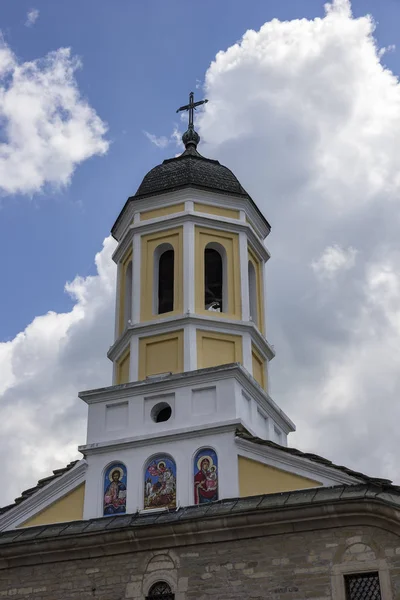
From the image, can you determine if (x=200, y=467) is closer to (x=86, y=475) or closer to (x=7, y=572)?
(x=86, y=475)

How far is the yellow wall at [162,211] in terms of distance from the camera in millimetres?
19391

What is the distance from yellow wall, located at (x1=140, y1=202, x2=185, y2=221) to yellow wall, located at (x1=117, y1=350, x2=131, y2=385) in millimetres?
3004

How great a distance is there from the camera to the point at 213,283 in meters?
19.9

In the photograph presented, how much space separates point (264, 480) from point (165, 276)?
18.3 ft

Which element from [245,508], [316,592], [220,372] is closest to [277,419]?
[220,372]

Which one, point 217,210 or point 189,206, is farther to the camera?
point 217,210

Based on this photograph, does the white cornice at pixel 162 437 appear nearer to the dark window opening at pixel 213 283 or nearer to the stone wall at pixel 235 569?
the stone wall at pixel 235 569

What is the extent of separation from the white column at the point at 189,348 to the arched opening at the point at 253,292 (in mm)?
1736

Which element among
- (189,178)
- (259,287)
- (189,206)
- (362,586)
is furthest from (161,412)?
(189,178)

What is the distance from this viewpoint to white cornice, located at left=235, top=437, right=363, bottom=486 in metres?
15.4

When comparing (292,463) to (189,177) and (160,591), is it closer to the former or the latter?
(160,591)

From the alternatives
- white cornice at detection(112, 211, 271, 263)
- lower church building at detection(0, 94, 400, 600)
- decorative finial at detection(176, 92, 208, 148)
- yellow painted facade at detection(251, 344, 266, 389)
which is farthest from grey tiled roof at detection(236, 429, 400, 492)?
decorative finial at detection(176, 92, 208, 148)

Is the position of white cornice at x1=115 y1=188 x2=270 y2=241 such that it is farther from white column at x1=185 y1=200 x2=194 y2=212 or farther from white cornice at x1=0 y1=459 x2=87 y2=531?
white cornice at x1=0 y1=459 x2=87 y2=531

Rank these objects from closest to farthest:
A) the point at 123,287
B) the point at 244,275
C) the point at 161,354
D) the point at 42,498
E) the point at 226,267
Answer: the point at 42,498 → the point at 161,354 → the point at 244,275 → the point at 226,267 → the point at 123,287
